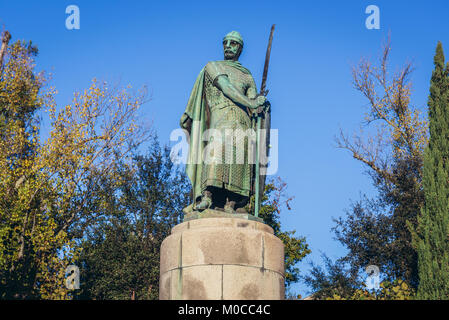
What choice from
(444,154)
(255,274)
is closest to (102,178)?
(444,154)

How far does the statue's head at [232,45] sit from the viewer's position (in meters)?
12.0

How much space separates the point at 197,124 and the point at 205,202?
1648 mm

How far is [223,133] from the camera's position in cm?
1113

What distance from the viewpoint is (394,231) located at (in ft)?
76.1

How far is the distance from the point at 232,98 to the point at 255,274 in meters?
3.29

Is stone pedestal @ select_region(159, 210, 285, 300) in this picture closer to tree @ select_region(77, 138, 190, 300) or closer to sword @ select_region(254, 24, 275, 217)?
sword @ select_region(254, 24, 275, 217)

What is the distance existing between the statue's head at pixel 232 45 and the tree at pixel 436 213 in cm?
861

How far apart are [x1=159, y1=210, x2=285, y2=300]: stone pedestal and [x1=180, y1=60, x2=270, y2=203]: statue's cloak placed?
1.33m

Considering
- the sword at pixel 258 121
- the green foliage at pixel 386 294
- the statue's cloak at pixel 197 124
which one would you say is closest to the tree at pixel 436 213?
the green foliage at pixel 386 294

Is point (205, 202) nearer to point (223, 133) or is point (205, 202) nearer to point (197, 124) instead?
point (223, 133)

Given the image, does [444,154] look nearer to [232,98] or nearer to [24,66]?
[232,98]

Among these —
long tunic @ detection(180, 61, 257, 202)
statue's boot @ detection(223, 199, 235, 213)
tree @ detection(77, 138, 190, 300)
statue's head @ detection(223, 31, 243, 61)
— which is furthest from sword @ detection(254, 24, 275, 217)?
tree @ detection(77, 138, 190, 300)

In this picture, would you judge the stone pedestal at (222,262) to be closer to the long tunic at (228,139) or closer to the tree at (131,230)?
the long tunic at (228,139)

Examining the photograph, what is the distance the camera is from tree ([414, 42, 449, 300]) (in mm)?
16683
